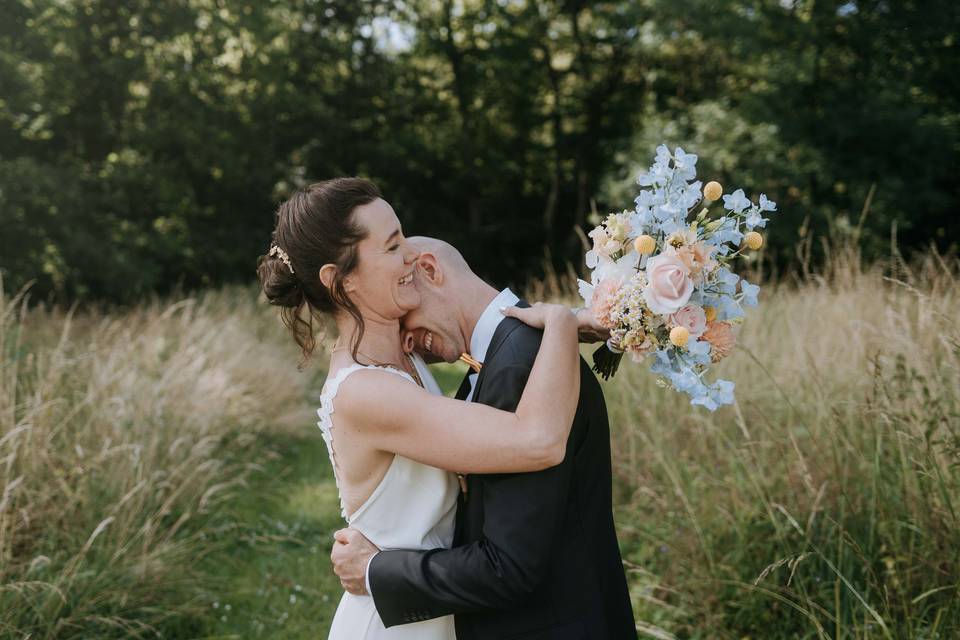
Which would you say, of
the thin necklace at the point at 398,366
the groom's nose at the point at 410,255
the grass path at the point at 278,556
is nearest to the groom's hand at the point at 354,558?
the thin necklace at the point at 398,366

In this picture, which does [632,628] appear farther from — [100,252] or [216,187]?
[216,187]

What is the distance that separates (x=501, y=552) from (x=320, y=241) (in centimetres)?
102

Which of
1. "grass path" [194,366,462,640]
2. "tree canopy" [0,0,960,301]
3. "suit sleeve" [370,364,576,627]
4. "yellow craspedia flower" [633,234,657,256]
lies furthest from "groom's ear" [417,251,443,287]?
"tree canopy" [0,0,960,301]

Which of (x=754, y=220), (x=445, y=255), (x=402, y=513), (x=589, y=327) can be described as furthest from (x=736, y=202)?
(x=402, y=513)

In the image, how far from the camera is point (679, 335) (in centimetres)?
192

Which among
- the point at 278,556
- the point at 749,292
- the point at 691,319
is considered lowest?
the point at 278,556

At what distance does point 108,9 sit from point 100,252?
4693mm

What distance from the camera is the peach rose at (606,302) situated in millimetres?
2031

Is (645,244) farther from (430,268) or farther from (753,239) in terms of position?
(430,268)

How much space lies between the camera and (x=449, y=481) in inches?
90.1

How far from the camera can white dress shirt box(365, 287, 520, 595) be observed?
86.5 inches

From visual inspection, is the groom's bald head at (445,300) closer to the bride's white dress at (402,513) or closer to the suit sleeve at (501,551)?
the bride's white dress at (402,513)

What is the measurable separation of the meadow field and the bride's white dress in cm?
105

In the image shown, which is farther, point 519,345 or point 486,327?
point 486,327
